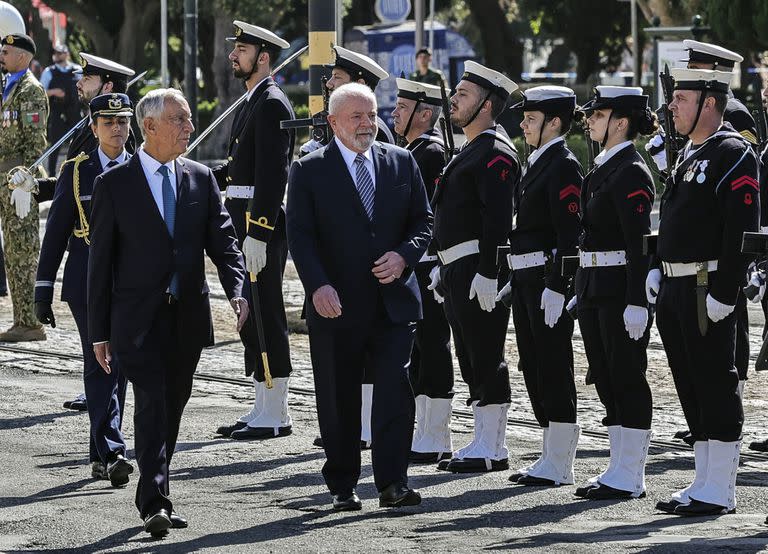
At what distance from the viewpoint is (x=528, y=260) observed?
341 inches

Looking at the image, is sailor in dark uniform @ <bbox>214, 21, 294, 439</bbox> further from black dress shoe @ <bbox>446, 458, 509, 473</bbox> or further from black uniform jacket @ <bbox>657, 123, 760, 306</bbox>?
black uniform jacket @ <bbox>657, 123, 760, 306</bbox>

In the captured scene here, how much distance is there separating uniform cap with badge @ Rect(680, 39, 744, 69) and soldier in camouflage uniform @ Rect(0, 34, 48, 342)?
558cm

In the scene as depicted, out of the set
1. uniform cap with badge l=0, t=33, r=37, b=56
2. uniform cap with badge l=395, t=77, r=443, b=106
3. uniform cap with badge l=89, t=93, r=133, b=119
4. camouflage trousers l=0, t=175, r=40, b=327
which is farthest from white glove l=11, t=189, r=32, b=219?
uniform cap with badge l=395, t=77, r=443, b=106

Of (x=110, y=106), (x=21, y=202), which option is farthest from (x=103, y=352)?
(x=21, y=202)

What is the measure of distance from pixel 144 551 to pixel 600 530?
1.88 m

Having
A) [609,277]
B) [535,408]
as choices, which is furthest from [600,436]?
[609,277]

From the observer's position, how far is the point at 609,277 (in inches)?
325

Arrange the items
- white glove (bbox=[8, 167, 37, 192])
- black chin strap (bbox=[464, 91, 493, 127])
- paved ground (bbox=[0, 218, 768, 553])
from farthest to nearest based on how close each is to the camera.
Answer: white glove (bbox=[8, 167, 37, 192]) → black chin strap (bbox=[464, 91, 493, 127]) → paved ground (bbox=[0, 218, 768, 553])

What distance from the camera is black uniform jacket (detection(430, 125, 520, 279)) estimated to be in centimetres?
872

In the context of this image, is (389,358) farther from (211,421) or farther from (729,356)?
(211,421)

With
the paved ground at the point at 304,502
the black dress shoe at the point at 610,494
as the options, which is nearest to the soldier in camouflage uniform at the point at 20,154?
the paved ground at the point at 304,502

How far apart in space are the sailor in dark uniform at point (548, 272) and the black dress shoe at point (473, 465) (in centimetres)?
27

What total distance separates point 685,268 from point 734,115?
2548mm

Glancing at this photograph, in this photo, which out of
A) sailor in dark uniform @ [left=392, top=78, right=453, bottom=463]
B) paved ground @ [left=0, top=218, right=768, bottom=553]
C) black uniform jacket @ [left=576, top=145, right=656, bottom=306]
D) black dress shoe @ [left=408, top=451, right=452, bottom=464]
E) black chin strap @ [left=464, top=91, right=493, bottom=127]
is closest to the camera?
paved ground @ [left=0, top=218, right=768, bottom=553]
